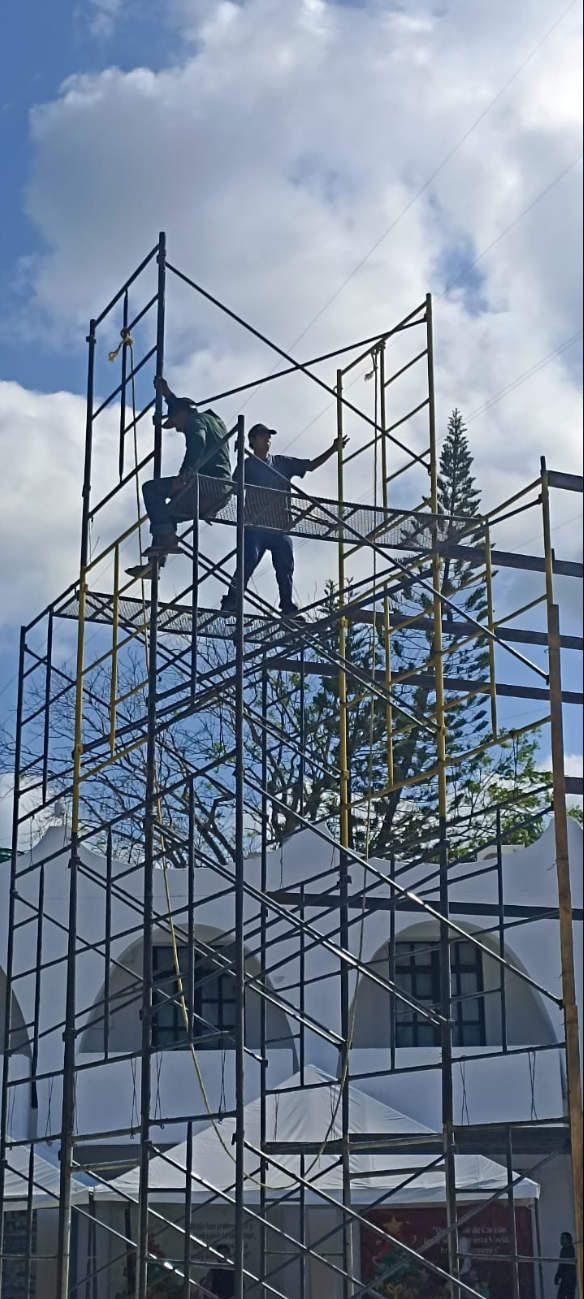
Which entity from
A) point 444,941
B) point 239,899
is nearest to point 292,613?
point 444,941

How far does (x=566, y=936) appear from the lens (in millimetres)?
6262

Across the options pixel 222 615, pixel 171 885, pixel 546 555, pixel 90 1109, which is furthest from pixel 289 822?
pixel 546 555

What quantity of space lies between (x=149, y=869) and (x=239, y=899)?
1.48 meters

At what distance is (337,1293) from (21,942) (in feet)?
18.2

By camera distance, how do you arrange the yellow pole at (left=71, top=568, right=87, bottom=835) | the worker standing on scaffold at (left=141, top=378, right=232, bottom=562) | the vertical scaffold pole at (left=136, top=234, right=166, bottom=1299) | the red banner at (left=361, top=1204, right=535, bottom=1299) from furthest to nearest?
the red banner at (left=361, top=1204, right=535, bottom=1299)
the yellow pole at (left=71, top=568, right=87, bottom=835)
the worker standing on scaffold at (left=141, top=378, right=232, bottom=562)
the vertical scaffold pole at (left=136, top=234, right=166, bottom=1299)

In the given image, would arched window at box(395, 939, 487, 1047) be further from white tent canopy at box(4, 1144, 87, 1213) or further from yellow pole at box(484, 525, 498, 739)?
yellow pole at box(484, 525, 498, 739)

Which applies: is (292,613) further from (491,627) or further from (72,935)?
(72,935)

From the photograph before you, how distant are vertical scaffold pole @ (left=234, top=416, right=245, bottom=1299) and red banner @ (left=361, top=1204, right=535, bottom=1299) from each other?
35.4ft

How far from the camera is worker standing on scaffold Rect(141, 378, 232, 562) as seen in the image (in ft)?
30.0

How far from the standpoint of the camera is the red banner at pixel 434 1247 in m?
17.8

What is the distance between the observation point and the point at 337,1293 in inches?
712

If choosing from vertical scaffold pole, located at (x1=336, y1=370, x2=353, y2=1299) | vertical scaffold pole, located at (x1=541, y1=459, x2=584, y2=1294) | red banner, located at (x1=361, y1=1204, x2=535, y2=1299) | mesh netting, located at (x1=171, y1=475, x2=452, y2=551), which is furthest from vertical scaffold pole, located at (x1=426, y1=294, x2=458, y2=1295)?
red banner, located at (x1=361, y1=1204, x2=535, y2=1299)

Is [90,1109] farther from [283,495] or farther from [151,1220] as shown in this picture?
[283,495]

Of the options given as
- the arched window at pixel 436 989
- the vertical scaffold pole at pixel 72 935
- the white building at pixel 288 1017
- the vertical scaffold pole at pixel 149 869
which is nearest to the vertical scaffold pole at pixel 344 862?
the vertical scaffold pole at pixel 149 869
